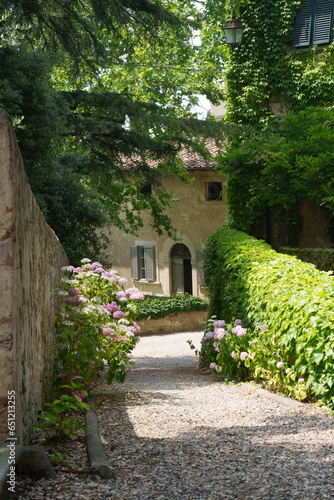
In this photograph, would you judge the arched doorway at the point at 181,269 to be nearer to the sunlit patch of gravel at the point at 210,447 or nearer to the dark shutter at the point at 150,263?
the dark shutter at the point at 150,263

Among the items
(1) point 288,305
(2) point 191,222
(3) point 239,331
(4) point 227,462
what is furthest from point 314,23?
(4) point 227,462

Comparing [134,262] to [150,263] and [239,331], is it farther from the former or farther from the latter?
[239,331]

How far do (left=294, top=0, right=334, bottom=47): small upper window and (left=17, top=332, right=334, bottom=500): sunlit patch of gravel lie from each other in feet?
34.3

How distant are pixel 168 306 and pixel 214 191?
5111 mm

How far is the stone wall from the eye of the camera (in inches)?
107

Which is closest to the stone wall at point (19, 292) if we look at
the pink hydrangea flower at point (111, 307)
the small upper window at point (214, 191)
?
the pink hydrangea flower at point (111, 307)

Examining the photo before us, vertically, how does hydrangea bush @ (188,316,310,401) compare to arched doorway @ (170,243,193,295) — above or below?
below

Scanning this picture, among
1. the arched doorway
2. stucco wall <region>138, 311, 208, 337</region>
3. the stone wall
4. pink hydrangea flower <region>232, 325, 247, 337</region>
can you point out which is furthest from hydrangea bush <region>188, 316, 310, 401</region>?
the arched doorway

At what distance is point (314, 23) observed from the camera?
44.3 feet

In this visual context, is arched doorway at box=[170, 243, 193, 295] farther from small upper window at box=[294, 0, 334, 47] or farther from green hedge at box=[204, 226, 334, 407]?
green hedge at box=[204, 226, 334, 407]

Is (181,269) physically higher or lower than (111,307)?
higher

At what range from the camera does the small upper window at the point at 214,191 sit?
2025cm

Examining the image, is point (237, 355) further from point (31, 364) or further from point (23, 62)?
point (23, 62)

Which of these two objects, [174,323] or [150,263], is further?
[150,263]
